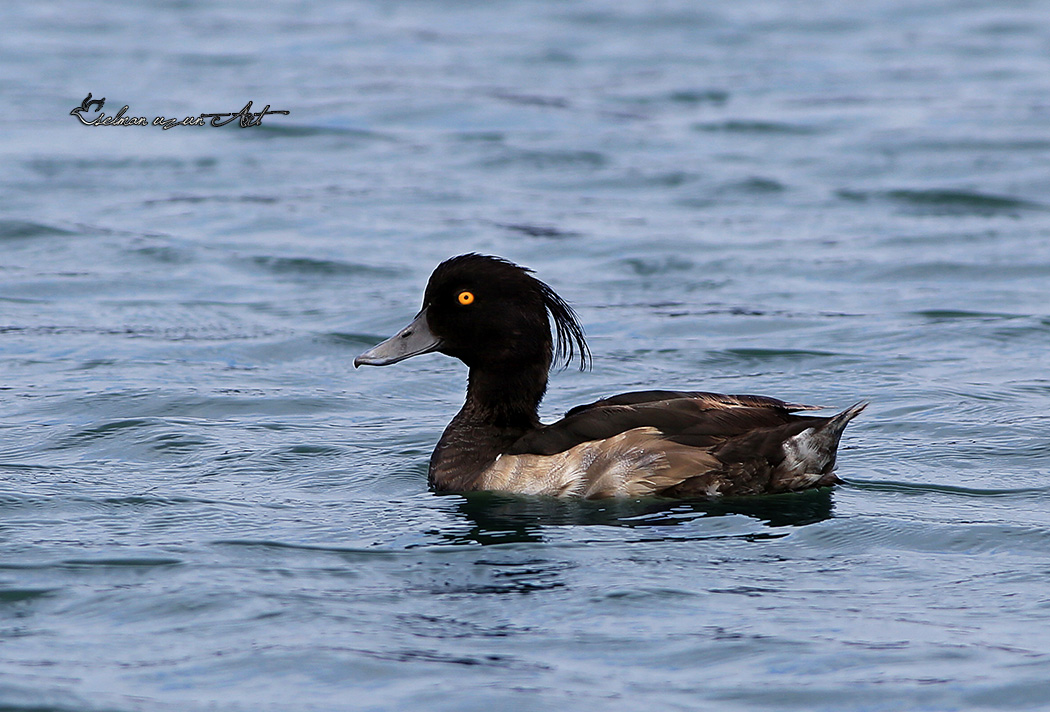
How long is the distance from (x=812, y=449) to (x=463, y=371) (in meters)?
3.76

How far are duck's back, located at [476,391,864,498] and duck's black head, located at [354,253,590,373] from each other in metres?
0.54

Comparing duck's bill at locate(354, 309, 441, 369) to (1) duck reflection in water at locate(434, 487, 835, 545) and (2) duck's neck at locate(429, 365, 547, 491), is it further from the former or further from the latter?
(1) duck reflection in water at locate(434, 487, 835, 545)

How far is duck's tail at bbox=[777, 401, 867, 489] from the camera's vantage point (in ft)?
24.2

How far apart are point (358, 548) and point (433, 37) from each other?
58.9 feet

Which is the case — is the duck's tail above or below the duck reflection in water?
above

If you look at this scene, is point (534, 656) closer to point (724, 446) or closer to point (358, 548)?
point (358, 548)

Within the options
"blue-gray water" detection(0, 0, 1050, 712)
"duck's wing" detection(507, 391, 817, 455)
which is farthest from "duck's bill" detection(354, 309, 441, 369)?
"duck's wing" detection(507, 391, 817, 455)

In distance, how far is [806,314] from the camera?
11.9 m

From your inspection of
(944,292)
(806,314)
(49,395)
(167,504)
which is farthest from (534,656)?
(944,292)

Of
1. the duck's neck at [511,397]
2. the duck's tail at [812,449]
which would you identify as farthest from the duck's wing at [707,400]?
the duck's neck at [511,397]

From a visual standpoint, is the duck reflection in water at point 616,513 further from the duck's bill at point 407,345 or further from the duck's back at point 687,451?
the duck's bill at point 407,345

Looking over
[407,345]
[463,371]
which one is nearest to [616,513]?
[407,345]

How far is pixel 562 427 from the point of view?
25.0ft

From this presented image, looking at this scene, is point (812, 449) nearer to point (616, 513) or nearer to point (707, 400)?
point (707, 400)
